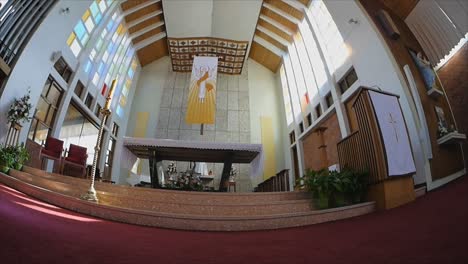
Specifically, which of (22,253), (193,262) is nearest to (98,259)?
(22,253)

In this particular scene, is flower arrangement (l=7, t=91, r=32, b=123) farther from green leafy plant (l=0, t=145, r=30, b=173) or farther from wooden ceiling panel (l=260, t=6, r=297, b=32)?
wooden ceiling panel (l=260, t=6, r=297, b=32)

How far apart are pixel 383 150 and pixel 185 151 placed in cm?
373

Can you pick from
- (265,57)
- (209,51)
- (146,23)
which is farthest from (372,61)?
(146,23)

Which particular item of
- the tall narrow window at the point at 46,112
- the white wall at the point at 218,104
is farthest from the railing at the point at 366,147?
the tall narrow window at the point at 46,112

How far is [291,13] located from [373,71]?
476 cm

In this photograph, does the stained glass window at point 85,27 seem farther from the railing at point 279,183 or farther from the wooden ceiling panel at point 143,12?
the railing at point 279,183

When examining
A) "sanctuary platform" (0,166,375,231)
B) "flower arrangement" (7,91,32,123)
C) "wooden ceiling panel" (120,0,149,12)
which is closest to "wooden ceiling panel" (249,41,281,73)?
"wooden ceiling panel" (120,0,149,12)

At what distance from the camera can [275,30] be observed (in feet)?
32.5

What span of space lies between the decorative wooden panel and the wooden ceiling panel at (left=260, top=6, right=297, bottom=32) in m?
1.33

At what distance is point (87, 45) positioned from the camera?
22.6ft

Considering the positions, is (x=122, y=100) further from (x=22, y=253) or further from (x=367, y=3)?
(x=22, y=253)

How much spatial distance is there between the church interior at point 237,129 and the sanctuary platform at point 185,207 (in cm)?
2

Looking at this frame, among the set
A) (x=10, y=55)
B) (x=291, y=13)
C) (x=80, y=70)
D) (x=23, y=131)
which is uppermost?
(x=291, y=13)

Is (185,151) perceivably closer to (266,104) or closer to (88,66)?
(88,66)
